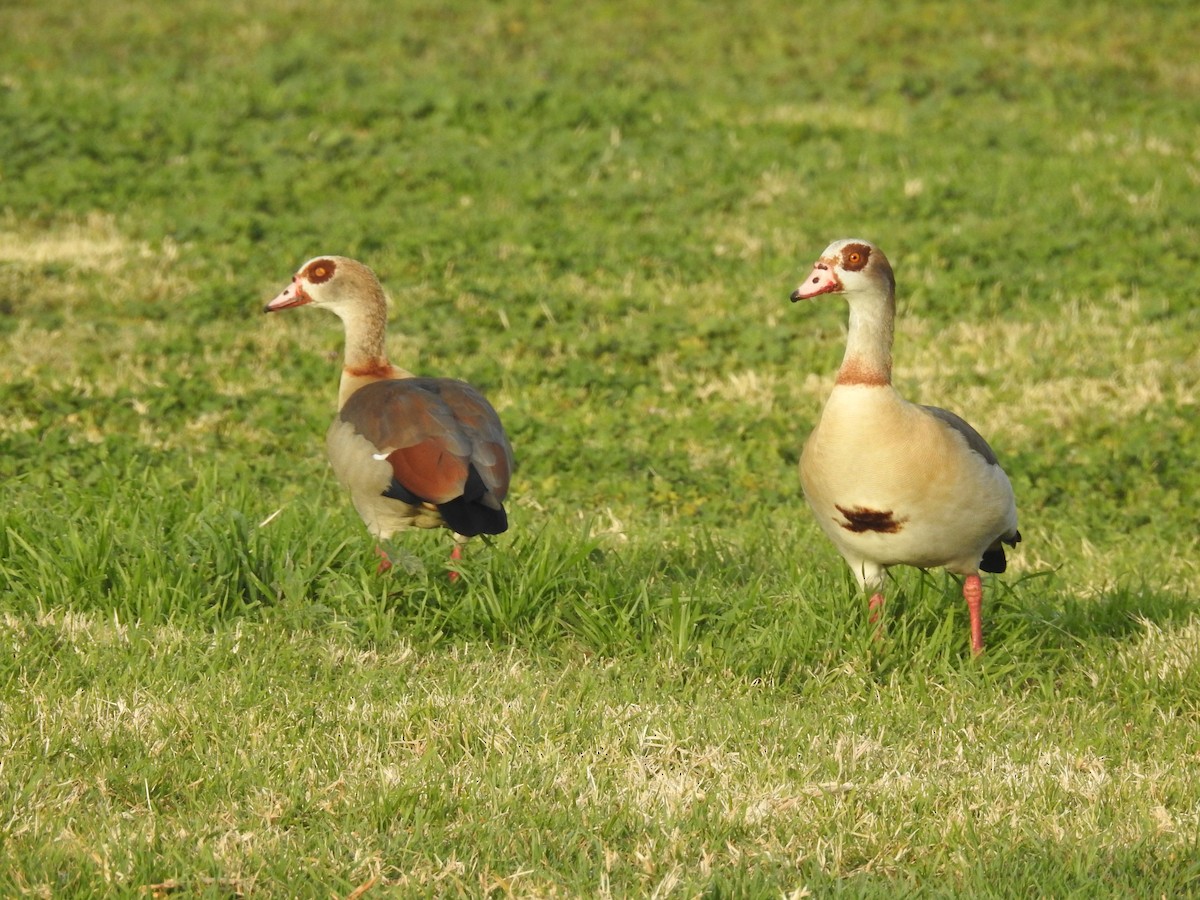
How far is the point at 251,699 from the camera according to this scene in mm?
5035

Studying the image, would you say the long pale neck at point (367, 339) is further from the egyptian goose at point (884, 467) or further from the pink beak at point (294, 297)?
the egyptian goose at point (884, 467)

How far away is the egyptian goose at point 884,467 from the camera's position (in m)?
5.35

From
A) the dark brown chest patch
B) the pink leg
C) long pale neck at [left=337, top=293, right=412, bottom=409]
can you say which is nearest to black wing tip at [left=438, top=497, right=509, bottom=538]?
the dark brown chest patch

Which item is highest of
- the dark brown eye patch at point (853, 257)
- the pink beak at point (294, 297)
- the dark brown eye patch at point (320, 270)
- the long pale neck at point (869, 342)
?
the dark brown eye patch at point (853, 257)

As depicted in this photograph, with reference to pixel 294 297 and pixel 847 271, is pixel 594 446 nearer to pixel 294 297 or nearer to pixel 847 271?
pixel 294 297

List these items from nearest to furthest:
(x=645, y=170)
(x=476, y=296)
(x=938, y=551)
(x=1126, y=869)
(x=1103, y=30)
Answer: (x=1126, y=869)
(x=938, y=551)
(x=476, y=296)
(x=645, y=170)
(x=1103, y=30)

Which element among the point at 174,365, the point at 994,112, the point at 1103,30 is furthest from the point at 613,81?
the point at 174,365

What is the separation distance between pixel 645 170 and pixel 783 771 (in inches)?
399

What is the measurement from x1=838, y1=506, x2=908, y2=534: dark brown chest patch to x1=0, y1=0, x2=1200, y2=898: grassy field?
40cm

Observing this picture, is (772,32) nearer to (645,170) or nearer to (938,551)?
(645,170)

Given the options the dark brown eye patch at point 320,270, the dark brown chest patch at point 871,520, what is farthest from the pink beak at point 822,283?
the dark brown eye patch at point 320,270

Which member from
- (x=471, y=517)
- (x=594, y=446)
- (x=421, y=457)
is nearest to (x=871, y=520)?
(x=471, y=517)

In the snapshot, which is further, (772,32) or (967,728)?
(772,32)

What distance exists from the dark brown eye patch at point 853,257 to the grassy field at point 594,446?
115 centimetres
